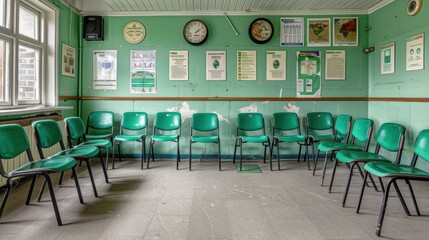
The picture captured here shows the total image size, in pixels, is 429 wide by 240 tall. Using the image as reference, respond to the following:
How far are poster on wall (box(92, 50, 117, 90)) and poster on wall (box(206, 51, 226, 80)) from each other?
1754mm

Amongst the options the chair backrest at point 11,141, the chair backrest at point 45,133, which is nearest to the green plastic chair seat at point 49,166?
the chair backrest at point 11,141

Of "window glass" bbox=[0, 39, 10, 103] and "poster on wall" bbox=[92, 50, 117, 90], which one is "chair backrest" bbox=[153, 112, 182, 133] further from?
→ "window glass" bbox=[0, 39, 10, 103]

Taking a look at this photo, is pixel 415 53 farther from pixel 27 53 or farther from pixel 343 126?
pixel 27 53

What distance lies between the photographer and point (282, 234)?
7.04 feet

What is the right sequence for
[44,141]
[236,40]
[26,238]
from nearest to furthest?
[26,238]
[44,141]
[236,40]

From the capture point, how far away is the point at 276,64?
480cm

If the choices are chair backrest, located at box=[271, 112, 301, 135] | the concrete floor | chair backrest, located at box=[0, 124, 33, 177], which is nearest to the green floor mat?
the concrete floor

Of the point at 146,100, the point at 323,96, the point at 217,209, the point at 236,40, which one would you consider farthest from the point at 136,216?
the point at 323,96

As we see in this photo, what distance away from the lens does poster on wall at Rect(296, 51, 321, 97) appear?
4797 mm

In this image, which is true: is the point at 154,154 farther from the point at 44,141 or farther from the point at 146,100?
the point at 44,141

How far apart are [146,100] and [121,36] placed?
128 cm

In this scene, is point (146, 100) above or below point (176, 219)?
above

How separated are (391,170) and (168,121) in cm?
334

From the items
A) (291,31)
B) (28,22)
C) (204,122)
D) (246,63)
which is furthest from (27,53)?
(291,31)
